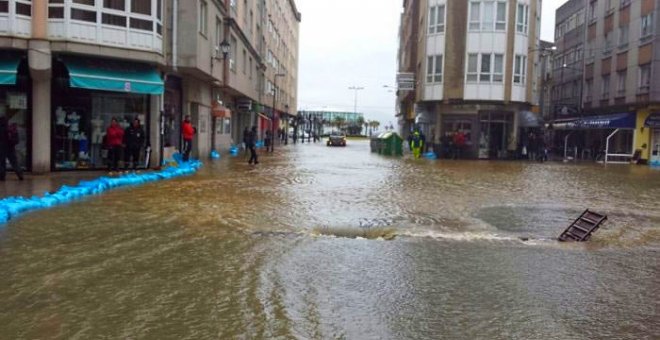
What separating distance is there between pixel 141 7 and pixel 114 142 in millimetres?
4378

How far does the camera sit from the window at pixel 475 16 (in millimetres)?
39312

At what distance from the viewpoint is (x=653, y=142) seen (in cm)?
3822

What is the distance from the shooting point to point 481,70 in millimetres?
39156

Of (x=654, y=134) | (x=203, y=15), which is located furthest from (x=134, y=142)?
(x=654, y=134)

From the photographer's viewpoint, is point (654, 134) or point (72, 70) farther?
point (654, 134)

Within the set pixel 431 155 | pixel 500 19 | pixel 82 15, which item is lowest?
pixel 431 155

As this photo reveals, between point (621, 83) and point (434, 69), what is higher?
point (434, 69)

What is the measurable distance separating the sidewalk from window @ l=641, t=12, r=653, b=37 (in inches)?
1297

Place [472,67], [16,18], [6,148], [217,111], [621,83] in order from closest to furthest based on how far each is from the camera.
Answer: [6,148] < [16,18] < [217,111] < [472,67] < [621,83]

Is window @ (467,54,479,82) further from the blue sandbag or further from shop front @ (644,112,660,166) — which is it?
shop front @ (644,112,660,166)

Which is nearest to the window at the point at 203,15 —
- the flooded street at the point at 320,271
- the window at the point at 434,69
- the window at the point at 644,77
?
the flooded street at the point at 320,271

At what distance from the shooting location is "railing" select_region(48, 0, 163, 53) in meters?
17.5

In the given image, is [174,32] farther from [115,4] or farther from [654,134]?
[654,134]

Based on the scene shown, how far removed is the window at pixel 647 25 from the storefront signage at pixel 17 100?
34.4 meters
